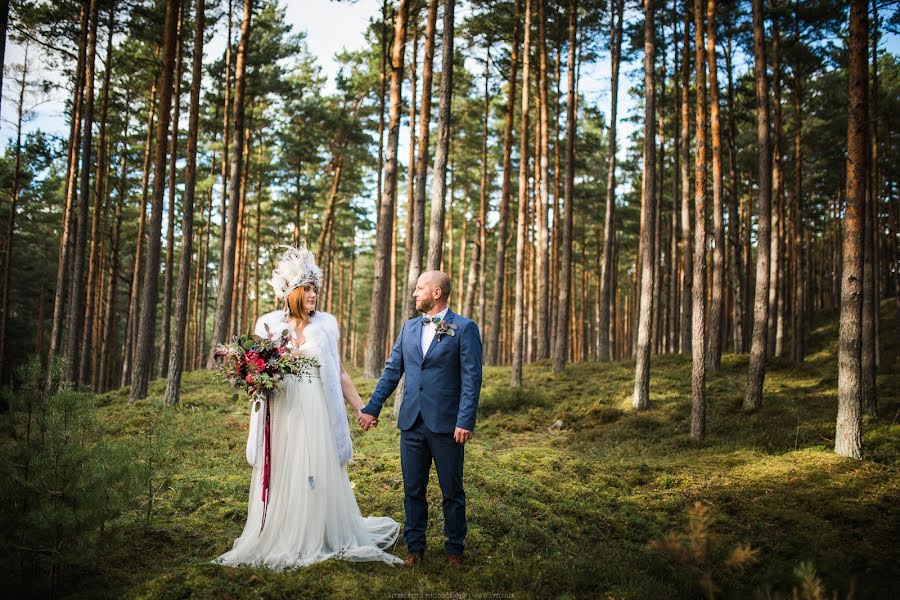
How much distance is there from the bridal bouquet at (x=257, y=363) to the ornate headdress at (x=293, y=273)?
565 mm

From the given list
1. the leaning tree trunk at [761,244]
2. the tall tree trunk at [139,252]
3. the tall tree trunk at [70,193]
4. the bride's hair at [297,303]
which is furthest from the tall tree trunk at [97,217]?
the leaning tree trunk at [761,244]

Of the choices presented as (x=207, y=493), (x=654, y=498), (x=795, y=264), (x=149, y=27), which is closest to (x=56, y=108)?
(x=149, y=27)

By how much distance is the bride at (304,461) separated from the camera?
515 centimetres

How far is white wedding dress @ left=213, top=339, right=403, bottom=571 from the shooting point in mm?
5109

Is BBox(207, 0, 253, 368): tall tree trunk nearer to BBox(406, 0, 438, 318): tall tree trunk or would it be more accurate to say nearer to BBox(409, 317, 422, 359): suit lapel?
BBox(406, 0, 438, 318): tall tree trunk

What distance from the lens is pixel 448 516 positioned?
17.1 feet

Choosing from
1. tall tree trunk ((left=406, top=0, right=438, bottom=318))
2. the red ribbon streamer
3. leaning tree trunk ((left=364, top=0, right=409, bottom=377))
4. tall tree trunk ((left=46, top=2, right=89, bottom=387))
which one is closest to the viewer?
the red ribbon streamer

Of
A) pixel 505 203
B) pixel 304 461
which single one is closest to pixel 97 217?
pixel 505 203

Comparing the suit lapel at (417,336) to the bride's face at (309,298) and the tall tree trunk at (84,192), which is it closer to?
the bride's face at (309,298)

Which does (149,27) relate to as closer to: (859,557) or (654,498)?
(654,498)

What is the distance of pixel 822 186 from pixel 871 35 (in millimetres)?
14060

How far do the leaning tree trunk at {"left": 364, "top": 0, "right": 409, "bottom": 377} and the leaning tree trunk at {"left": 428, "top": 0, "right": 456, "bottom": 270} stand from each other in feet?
9.95

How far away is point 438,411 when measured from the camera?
5164mm

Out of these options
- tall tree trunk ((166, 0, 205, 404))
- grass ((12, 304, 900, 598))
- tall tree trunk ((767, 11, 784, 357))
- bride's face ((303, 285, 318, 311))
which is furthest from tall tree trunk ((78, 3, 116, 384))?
tall tree trunk ((767, 11, 784, 357))
